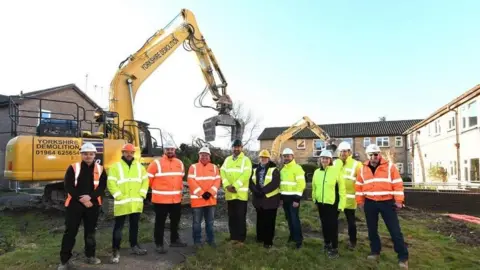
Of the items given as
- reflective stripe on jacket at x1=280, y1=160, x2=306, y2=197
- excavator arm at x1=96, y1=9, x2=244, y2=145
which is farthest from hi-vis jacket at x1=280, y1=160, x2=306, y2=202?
excavator arm at x1=96, y1=9, x2=244, y2=145

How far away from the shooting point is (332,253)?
708 centimetres

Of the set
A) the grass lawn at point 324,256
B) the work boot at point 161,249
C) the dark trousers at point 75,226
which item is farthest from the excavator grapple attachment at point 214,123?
the dark trousers at point 75,226

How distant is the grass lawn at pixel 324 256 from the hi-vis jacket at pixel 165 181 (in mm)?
1102

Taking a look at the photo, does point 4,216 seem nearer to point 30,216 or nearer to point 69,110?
point 30,216

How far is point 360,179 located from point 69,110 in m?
25.1

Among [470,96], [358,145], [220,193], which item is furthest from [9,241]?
[358,145]

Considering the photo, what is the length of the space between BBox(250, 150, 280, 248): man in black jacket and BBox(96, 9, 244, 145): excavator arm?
5.93 m

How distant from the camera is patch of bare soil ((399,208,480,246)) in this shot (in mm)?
9633

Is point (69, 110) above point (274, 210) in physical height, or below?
above

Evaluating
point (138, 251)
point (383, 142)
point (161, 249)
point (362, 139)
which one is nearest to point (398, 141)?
point (383, 142)

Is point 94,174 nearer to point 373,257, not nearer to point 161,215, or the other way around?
point 161,215

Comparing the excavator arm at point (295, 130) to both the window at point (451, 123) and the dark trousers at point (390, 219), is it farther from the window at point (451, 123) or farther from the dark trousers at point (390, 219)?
the dark trousers at point (390, 219)

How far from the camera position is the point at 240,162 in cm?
739

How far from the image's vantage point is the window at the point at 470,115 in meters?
18.8
